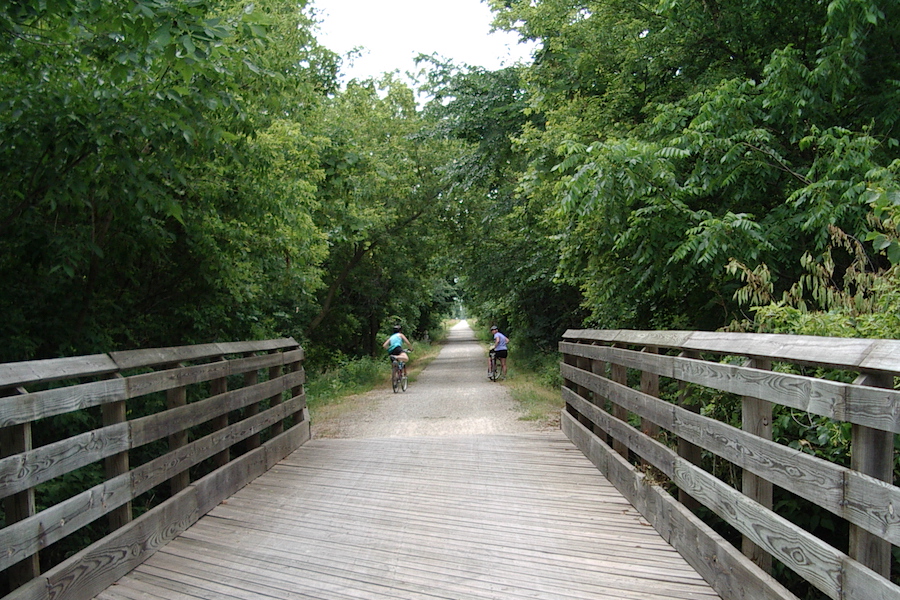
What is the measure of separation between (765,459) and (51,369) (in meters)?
3.40

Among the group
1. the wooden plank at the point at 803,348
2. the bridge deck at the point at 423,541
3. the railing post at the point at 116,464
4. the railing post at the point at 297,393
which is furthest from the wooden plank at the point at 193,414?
the wooden plank at the point at 803,348

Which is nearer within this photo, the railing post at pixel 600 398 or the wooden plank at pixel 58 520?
the wooden plank at pixel 58 520

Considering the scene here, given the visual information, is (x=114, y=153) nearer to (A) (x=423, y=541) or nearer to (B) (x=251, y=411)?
(B) (x=251, y=411)

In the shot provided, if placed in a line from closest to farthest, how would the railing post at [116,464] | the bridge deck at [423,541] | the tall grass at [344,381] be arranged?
1. the bridge deck at [423,541]
2. the railing post at [116,464]
3. the tall grass at [344,381]

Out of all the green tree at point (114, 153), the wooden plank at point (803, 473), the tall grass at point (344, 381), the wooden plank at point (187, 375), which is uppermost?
the green tree at point (114, 153)

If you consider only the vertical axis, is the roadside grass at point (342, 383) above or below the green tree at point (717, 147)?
below

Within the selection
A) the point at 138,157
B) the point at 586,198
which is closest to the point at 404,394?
the point at 586,198

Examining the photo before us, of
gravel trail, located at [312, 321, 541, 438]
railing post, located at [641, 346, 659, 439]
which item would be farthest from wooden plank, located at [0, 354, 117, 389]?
gravel trail, located at [312, 321, 541, 438]

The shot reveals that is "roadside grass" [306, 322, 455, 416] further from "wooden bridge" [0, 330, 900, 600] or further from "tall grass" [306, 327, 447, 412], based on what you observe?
"wooden bridge" [0, 330, 900, 600]

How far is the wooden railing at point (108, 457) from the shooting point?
3010mm

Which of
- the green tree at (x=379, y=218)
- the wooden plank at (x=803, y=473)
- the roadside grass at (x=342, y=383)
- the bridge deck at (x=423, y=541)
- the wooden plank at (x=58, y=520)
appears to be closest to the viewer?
the wooden plank at (x=803, y=473)

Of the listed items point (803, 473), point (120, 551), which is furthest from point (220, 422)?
point (803, 473)

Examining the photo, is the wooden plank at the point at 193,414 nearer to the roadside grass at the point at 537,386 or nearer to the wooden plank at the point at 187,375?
the wooden plank at the point at 187,375

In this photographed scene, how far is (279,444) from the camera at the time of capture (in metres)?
6.93
